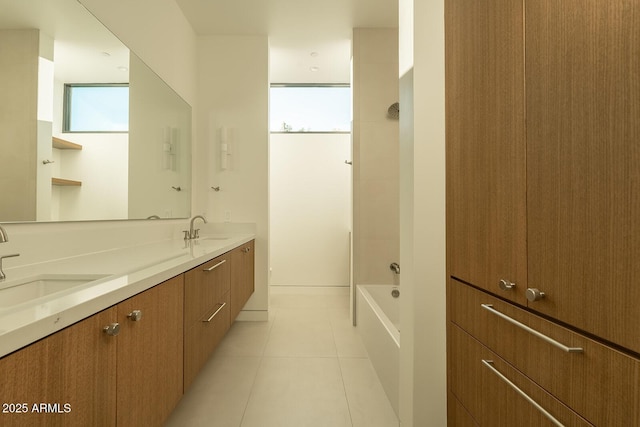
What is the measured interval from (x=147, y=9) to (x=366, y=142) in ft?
6.56

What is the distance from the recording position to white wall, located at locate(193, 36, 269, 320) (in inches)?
115

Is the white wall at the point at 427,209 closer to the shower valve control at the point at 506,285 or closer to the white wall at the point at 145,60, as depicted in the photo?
the shower valve control at the point at 506,285

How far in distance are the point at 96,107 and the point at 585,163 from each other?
6.51 feet

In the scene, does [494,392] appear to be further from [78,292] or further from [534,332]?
[78,292]

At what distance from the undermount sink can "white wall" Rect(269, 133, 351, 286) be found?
287cm

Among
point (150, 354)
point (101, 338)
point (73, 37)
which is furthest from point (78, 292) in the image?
point (73, 37)

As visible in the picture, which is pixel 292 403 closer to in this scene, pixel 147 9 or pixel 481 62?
pixel 481 62

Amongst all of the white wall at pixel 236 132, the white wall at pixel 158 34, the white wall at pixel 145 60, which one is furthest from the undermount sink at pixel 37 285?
the white wall at pixel 236 132

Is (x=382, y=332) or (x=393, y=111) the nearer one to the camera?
(x=382, y=332)

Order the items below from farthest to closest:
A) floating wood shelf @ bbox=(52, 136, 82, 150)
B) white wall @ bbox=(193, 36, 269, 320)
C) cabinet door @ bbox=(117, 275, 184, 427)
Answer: white wall @ bbox=(193, 36, 269, 320) → floating wood shelf @ bbox=(52, 136, 82, 150) → cabinet door @ bbox=(117, 275, 184, 427)

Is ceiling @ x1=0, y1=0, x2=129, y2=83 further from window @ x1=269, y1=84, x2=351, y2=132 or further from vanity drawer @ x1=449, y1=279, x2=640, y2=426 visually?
window @ x1=269, y1=84, x2=351, y2=132

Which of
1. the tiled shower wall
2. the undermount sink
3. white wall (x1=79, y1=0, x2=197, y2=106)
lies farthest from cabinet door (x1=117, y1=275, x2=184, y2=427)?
the tiled shower wall

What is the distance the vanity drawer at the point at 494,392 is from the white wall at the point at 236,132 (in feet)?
7.28

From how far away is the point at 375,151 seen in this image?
2.83m
